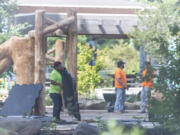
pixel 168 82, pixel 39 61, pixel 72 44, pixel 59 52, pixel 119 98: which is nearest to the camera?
pixel 168 82

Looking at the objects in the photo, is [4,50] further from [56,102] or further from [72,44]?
[56,102]

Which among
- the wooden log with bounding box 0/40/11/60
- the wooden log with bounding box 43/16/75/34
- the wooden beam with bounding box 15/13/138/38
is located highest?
the wooden beam with bounding box 15/13/138/38

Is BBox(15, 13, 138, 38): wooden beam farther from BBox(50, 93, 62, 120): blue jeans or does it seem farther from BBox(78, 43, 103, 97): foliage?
BBox(50, 93, 62, 120): blue jeans

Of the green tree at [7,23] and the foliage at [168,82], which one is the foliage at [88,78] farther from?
the foliage at [168,82]

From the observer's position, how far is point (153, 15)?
116ft

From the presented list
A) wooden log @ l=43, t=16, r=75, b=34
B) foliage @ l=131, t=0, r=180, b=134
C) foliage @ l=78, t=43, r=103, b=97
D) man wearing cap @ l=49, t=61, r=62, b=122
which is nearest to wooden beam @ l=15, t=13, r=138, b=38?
foliage @ l=78, t=43, r=103, b=97

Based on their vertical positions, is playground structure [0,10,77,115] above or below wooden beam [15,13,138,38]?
below

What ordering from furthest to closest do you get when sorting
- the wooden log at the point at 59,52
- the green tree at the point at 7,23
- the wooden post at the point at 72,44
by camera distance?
the green tree at the point at 7,23 → the wooden log at the point at 59,52 → the wooden post at the point at 72,44

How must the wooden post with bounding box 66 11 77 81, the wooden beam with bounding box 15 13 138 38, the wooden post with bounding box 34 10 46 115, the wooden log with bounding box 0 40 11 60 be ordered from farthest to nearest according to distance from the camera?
the wooden beam with bounding box 15 13 138 38, the wooden post with bounding box 66 11 77 81, the wooden log with bounding box 0 40 11 60, the wooden post with bounding box 34 10 46 115

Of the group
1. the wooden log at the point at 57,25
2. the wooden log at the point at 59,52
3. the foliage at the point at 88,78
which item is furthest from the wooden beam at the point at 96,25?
the wooden log at the point at 57,25

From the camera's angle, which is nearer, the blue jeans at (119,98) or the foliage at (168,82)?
the foliage at (168,82)

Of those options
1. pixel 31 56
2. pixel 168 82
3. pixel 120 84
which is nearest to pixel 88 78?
pixel 120 84

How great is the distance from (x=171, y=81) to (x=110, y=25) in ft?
53.3

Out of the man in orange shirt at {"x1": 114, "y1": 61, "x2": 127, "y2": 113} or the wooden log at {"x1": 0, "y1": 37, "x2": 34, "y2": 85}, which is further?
the man in orange shirt at {"x1": 114, "y1": 61, "x2": 127, "y2": 113}
